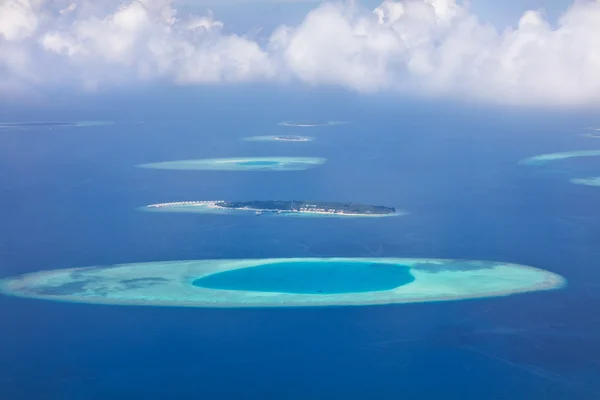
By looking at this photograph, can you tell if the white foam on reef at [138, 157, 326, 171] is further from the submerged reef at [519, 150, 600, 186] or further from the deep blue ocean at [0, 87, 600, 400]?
the submerged reef at [519, 150, 600, 186]

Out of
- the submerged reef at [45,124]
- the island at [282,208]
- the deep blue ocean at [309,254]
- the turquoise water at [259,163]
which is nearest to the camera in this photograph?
the deep blue ocean at [309,254]

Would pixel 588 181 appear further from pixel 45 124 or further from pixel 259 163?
pixel 45 124

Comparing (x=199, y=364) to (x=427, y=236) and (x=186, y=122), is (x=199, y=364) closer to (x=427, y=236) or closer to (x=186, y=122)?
(x=427, y=236)

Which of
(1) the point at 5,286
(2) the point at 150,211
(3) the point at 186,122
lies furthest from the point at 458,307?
(3) the point at 186,122

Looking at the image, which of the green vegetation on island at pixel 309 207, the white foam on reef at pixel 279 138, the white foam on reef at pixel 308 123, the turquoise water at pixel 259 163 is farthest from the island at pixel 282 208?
the white foam on reef at pixel 308 123

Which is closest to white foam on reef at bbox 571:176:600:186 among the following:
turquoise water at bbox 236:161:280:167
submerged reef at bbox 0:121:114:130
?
turquoise water at bbox 236:161:280:167

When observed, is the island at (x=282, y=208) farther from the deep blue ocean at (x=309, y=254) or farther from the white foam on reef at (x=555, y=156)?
the white foam on reef at (x=555, y=156)
